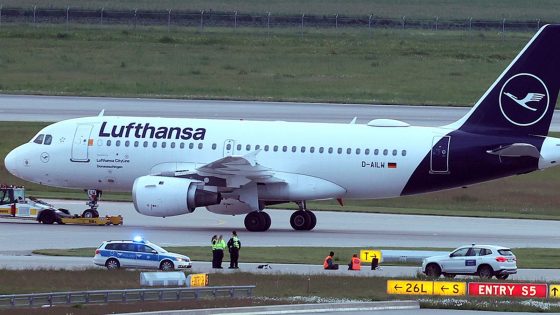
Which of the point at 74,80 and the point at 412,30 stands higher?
the point at 412,30

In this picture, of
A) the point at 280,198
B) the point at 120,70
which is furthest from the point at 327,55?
the point at 280,198

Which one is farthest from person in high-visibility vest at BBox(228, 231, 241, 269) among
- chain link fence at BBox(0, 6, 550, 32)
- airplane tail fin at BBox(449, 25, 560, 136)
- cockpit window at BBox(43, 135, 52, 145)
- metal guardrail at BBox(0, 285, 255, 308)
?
chain link fence at BBox(0, 6, 550, 32)

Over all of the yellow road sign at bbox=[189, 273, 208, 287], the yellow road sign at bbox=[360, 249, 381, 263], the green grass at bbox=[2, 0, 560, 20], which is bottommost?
the yellow road sign at bbox=[189, 273, 208, 287]

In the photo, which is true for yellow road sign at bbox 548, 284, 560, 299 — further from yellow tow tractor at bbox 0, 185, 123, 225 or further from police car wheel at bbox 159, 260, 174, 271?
yellow tow tractor at bbox 0, 185, 123, 225

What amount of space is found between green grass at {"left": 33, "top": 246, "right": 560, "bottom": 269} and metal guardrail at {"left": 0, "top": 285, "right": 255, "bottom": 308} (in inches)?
385

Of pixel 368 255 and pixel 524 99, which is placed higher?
pixel 524 99

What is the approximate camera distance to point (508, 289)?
39.6 meters

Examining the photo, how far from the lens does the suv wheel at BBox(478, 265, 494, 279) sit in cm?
4359

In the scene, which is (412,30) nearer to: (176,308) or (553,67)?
(553,67)

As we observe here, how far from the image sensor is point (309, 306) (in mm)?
35781

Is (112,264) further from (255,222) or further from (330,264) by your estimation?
(255,222)

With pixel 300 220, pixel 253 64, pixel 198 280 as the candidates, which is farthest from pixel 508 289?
pixel 253 64

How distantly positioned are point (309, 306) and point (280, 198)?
22.0m

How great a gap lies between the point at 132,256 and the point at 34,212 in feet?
47.7
